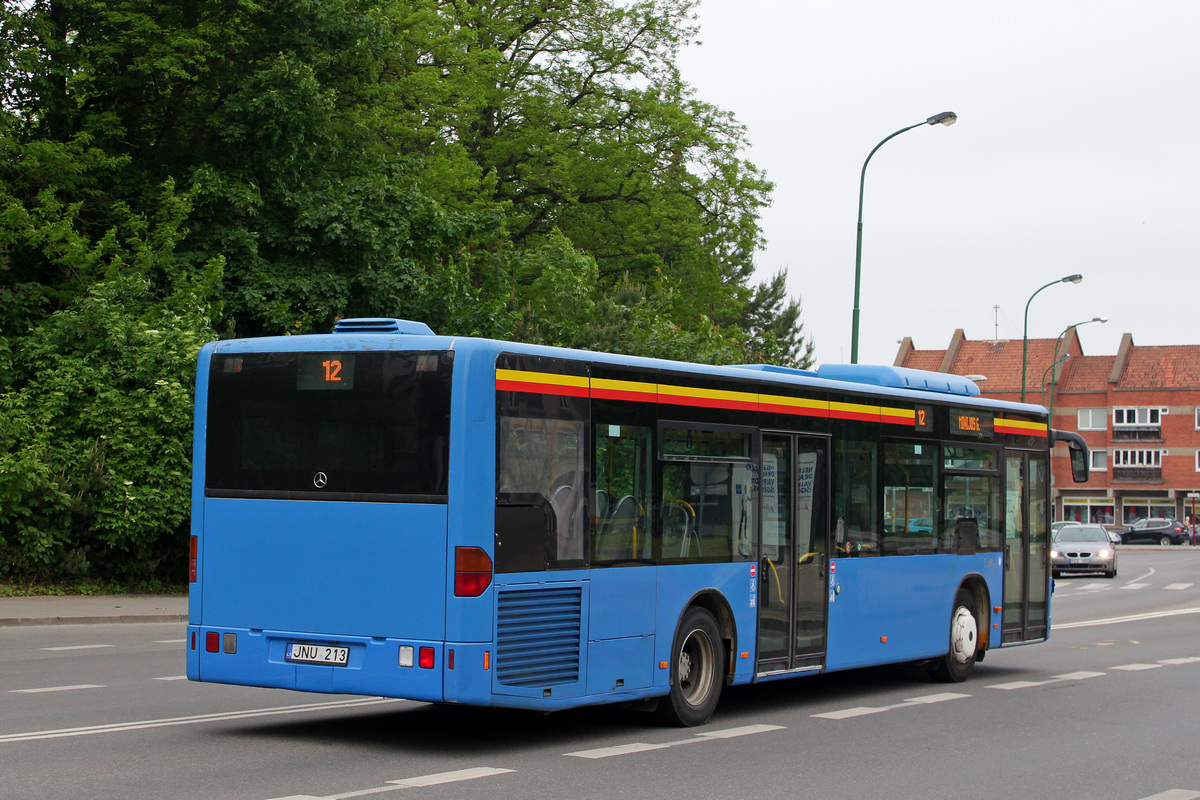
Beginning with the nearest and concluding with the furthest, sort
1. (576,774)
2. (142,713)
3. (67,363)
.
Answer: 1. (576,774)
2. (142,713)
3. (67,363)

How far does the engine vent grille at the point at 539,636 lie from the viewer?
8.69 metres

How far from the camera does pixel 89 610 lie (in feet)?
63.5

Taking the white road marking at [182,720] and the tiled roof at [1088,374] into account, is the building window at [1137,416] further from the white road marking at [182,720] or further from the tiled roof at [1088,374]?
the white road marking at [182,720]

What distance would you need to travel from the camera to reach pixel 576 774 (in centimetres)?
822

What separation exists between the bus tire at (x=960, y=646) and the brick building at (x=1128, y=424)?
78.1m

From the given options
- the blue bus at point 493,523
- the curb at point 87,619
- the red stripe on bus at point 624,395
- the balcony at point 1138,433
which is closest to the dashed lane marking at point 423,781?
the blue bus at point 493,523

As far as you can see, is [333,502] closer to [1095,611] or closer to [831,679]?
[831,679]

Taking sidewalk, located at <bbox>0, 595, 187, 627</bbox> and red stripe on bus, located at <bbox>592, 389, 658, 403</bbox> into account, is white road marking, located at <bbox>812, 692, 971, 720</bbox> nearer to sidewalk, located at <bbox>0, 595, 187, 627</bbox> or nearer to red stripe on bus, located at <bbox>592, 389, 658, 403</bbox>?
red stripe on bus, located at <bbox>592, 389, 658, 403</bbox>

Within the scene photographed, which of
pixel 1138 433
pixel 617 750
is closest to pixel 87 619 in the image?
pixel 617 750

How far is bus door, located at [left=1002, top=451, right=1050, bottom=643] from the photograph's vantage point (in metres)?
15.3

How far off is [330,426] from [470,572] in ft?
4.71

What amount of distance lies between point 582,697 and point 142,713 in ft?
11.3

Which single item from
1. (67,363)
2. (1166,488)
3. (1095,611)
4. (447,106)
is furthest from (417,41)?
(1166,488)

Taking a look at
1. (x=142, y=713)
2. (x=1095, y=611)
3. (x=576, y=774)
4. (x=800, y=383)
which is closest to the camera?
(x=576, y=774)
